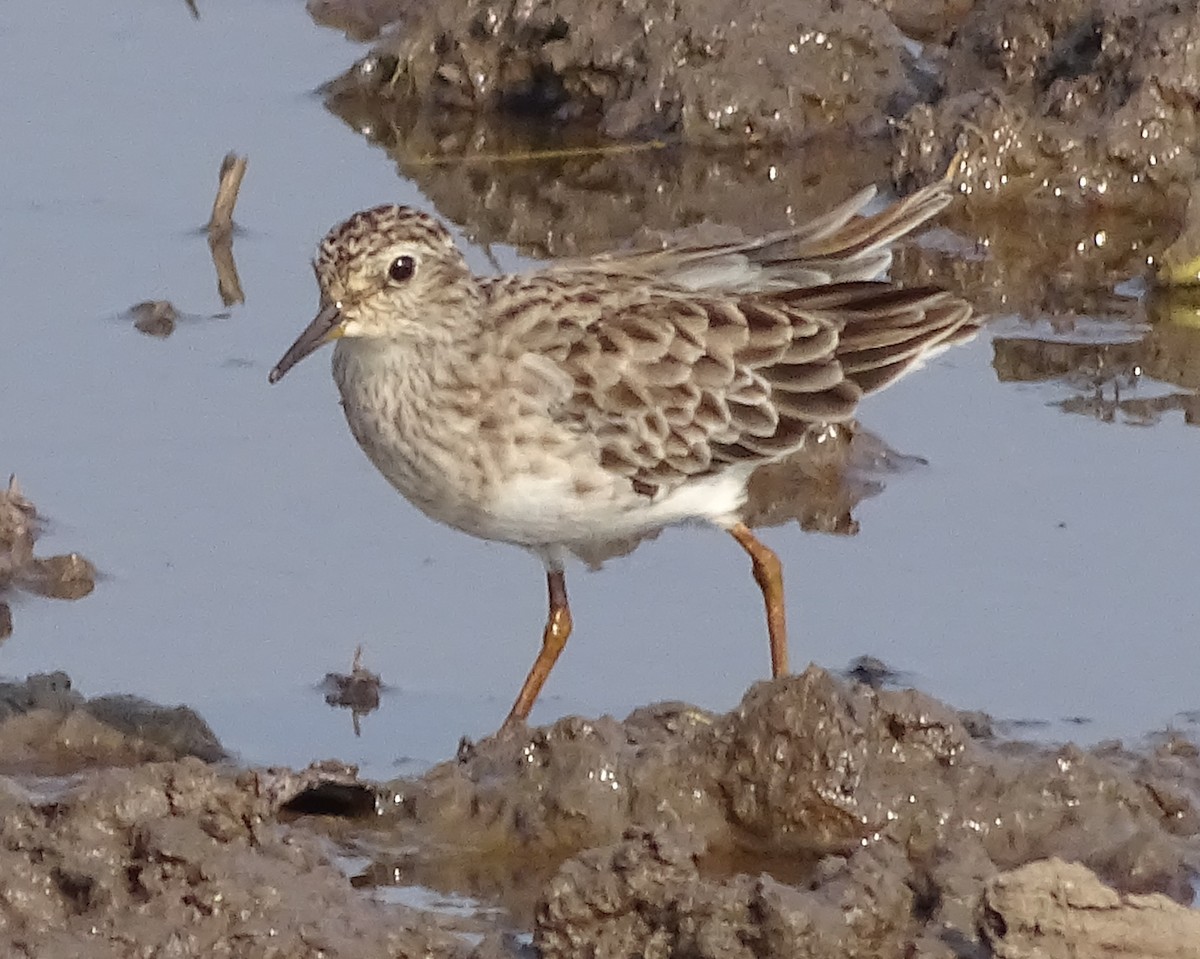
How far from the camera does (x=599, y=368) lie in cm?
842

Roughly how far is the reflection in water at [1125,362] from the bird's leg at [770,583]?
2208 millimetres

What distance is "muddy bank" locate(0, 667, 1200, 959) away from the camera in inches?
258

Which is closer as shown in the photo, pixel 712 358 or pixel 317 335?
pixel 317 335

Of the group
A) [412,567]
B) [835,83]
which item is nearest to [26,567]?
[412,567]

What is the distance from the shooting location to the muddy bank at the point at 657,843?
655cm

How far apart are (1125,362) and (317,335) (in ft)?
13.3

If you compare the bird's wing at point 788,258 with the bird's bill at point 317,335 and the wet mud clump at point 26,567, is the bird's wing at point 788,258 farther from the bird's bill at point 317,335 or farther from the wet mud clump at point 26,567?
the wet mud clump at point 26,567

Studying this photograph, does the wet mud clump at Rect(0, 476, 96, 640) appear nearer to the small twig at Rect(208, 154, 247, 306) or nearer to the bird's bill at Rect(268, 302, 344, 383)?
the bird's bill at Rect(268, 302, 344, 383)

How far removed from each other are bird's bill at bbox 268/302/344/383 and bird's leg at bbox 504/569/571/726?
105 centimetres

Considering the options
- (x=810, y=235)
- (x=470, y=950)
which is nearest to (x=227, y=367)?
(x=810, y=235)

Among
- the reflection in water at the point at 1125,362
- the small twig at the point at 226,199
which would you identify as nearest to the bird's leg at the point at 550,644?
the reflection in water at the point at 1125,362

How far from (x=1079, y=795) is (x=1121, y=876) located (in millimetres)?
262

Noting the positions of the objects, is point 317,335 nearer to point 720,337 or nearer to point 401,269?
point 401,269

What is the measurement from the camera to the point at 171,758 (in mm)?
8000
